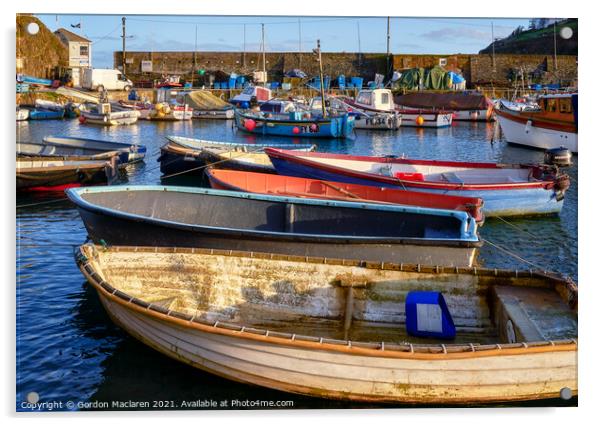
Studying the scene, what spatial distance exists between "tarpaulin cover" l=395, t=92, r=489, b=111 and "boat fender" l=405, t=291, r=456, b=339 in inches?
1654

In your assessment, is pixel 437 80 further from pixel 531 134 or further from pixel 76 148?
pixel 76 148

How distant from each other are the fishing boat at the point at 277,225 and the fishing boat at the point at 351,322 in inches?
46.5

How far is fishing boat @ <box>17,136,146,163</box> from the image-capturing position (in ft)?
70.9

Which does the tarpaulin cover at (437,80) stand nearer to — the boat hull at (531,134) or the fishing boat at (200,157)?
the boat hull at (531,134)

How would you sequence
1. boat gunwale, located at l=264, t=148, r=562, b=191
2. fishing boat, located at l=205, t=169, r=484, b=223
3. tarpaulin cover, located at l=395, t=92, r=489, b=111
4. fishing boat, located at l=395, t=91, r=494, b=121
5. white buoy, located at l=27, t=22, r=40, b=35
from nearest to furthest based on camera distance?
white buoy, located at l=27, t=22, r=40, b=35, fishing boat, located at l=205, t=169, r=484, b=223, boat gunwale, located at l=264, t=148, r=562, b=191, fishing boat, located at l=395, t=91, r=494, b=121, tarpaulin cover, located at l=395, t=92, r=489, b=111

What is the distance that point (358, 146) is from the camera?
107 feet

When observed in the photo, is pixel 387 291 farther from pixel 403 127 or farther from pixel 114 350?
pixel 403 127

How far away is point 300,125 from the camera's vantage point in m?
34.0

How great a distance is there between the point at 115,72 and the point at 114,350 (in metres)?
49.3

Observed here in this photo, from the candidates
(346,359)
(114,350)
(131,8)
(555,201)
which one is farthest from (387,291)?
(555,201)

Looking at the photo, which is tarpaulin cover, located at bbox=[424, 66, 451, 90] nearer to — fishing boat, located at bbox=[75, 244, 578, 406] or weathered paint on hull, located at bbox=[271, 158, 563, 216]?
weathered paint on hull, located at bbox=[271, 158, 563, 216]

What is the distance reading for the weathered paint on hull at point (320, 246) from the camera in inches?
371

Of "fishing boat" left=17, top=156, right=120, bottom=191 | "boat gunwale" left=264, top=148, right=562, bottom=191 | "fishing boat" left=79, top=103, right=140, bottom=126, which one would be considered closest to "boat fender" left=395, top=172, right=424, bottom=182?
"boat gunwale" left=264, top=148, right=562, bottom=191

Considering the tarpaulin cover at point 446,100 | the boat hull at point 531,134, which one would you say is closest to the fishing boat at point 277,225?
the boat hull at point 531,134
